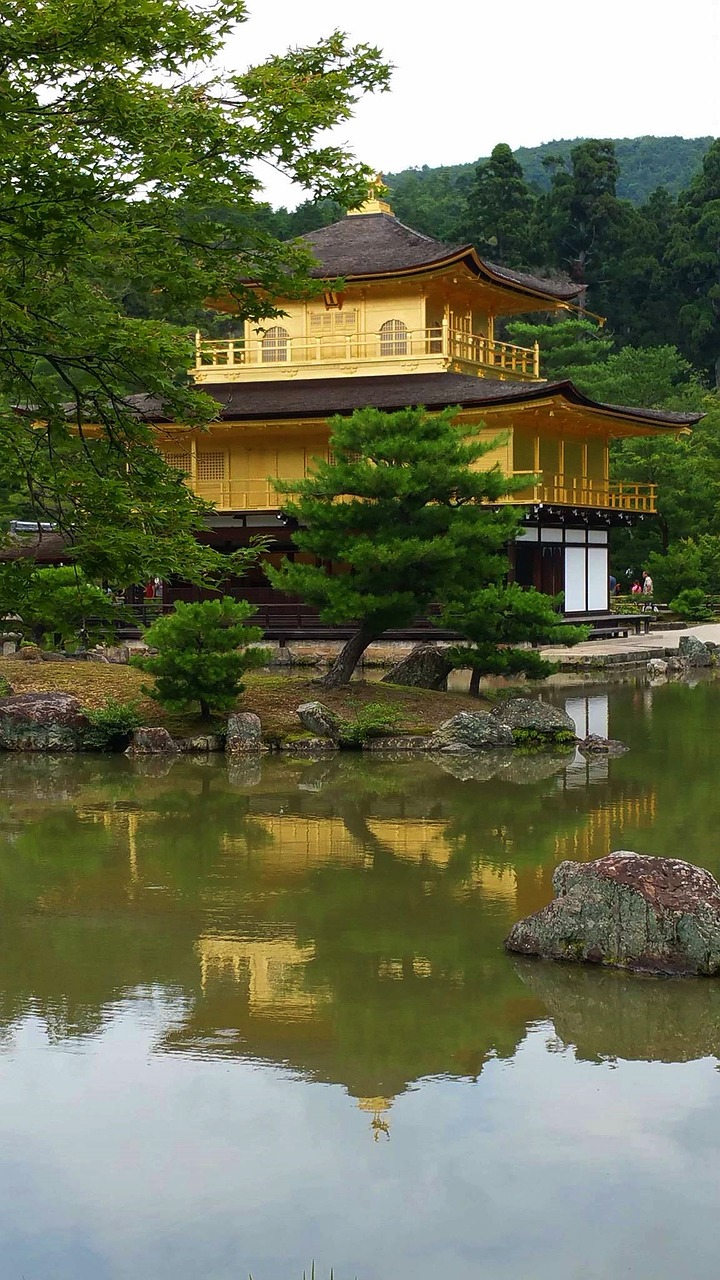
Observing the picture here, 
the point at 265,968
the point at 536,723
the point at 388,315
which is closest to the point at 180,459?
the point at 388,315

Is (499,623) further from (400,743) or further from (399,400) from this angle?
(399,400)

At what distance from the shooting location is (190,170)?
689 centimetres

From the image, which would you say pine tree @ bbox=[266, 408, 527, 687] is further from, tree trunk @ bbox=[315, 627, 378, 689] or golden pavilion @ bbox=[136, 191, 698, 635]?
golden pavilion @ bbox=[136, 191, 698, 635]

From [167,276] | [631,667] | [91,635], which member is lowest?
[631,667]

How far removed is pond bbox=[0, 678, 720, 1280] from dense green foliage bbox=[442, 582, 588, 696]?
620cm

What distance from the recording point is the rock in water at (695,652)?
1204 inches

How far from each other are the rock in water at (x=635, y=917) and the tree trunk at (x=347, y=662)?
11.8 meters

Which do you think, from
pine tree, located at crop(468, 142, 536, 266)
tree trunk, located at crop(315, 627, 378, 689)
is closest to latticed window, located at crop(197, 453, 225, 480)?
tree trunk, located at crop(315, 627, 378, 689)

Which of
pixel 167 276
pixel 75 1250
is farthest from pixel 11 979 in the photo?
pixel 167 276

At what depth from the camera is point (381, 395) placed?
107 feet

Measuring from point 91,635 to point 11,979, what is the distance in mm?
2467

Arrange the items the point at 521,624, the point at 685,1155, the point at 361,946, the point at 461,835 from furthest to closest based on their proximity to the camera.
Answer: the point at 521,624 < the point at 461,835 < the point at 361,946 < the point at 685,1155

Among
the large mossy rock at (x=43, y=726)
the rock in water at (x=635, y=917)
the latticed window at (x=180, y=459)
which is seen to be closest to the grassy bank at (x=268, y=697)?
the large mossy rock at (x=43, y=726)

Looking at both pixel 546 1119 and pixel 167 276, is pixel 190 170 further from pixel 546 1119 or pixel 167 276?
pixel 546 1119
